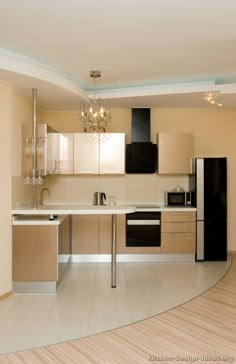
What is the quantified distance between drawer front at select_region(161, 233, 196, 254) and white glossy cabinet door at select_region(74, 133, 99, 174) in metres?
1.59

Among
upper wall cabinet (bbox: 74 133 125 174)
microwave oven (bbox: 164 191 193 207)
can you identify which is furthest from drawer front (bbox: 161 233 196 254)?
upper wall cabinet (bbox: 74 133 125 174)

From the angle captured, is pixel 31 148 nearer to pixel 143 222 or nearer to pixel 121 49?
pixel 121 49

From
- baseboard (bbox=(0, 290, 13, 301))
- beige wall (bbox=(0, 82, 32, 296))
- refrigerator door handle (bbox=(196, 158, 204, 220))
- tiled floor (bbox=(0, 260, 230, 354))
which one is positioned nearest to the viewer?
tiled floor (bbox=(0, 260, 230, 354))

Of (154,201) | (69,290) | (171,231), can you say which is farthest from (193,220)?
(69,290)

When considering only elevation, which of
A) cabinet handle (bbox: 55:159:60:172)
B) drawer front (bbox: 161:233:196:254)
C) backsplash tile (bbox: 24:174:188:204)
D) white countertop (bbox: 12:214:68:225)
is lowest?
drawer front (bbox: 161:233:196:254)

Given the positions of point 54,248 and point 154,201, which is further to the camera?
point 154,201

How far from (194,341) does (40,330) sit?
1356 mm

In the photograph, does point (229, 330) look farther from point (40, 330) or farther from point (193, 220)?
point (193, 220)

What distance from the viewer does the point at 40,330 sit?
2879mm

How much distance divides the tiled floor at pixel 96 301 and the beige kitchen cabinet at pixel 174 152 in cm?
159

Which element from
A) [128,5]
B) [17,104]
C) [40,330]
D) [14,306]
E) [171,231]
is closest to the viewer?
[128,5]

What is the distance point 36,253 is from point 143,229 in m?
Result: 1.93

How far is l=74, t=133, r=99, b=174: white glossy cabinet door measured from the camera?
209 inches

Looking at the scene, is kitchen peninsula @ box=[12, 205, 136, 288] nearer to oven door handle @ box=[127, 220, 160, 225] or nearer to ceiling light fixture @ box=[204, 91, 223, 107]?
oven door handle @ box=[127, 220, 160, 225]
